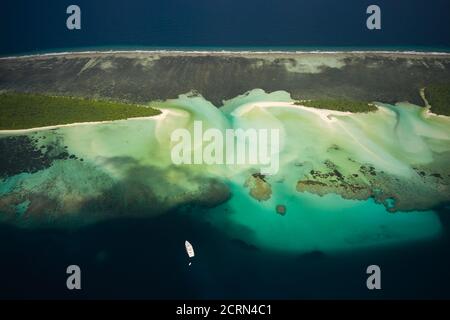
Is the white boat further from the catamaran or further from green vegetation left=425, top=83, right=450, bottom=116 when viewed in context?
green vegetation left=425, top=83, right=450, bottom=116

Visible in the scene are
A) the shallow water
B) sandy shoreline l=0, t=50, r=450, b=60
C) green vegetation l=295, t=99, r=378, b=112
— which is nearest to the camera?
the shallow water

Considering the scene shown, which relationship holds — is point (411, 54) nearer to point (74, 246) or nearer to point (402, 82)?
point (402, 82)

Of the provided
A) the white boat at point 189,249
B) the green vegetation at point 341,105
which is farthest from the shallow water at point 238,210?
the green vegetation at point 341,105

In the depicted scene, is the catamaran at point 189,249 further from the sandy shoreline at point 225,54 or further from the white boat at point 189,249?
the sandy shoreline at point 225,54

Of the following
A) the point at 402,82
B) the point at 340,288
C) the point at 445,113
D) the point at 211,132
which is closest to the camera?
the point at 340,288

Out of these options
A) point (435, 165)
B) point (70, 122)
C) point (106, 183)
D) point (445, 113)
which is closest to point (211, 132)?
point (106, 183)

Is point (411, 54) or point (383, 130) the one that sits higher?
point (411, 54)

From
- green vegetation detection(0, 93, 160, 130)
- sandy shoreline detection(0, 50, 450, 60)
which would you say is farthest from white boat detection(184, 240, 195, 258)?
sandy shoreline detection(0, 50, 450, 60)
